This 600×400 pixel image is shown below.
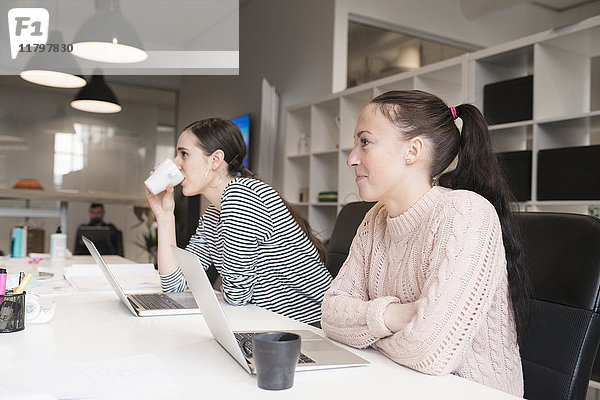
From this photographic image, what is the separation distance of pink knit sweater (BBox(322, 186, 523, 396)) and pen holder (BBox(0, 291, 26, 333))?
61cm

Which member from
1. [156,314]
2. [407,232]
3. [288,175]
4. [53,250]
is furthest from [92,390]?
[288,175]

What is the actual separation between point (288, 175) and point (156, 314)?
340 cm

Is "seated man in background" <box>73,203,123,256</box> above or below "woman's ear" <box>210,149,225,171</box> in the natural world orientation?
below

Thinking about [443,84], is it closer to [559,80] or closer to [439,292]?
[559,80]

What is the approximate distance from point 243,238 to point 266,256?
12 cm

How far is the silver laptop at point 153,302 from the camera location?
1.31 m

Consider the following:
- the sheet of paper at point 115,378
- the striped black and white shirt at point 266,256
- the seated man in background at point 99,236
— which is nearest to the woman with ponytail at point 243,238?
the striped black and white shirt at point 266,256

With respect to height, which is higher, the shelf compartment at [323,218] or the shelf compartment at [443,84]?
the shelf compartment at [443,84]

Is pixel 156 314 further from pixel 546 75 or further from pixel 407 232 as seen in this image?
pixel 546 75

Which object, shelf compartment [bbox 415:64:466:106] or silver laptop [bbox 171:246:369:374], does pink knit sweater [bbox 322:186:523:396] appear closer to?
silver laptop [bbox 171:246:369:374]

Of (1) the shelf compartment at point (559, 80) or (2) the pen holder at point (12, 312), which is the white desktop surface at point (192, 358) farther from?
(1) the shelf compartment at point (559, 80)

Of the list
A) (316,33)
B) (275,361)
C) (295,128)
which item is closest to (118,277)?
(275,361)

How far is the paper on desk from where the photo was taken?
1.74 metres

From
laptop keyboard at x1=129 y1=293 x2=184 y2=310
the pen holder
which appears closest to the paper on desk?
laptop keyboard at x1=129 y1=293 x2=184 y2=310
